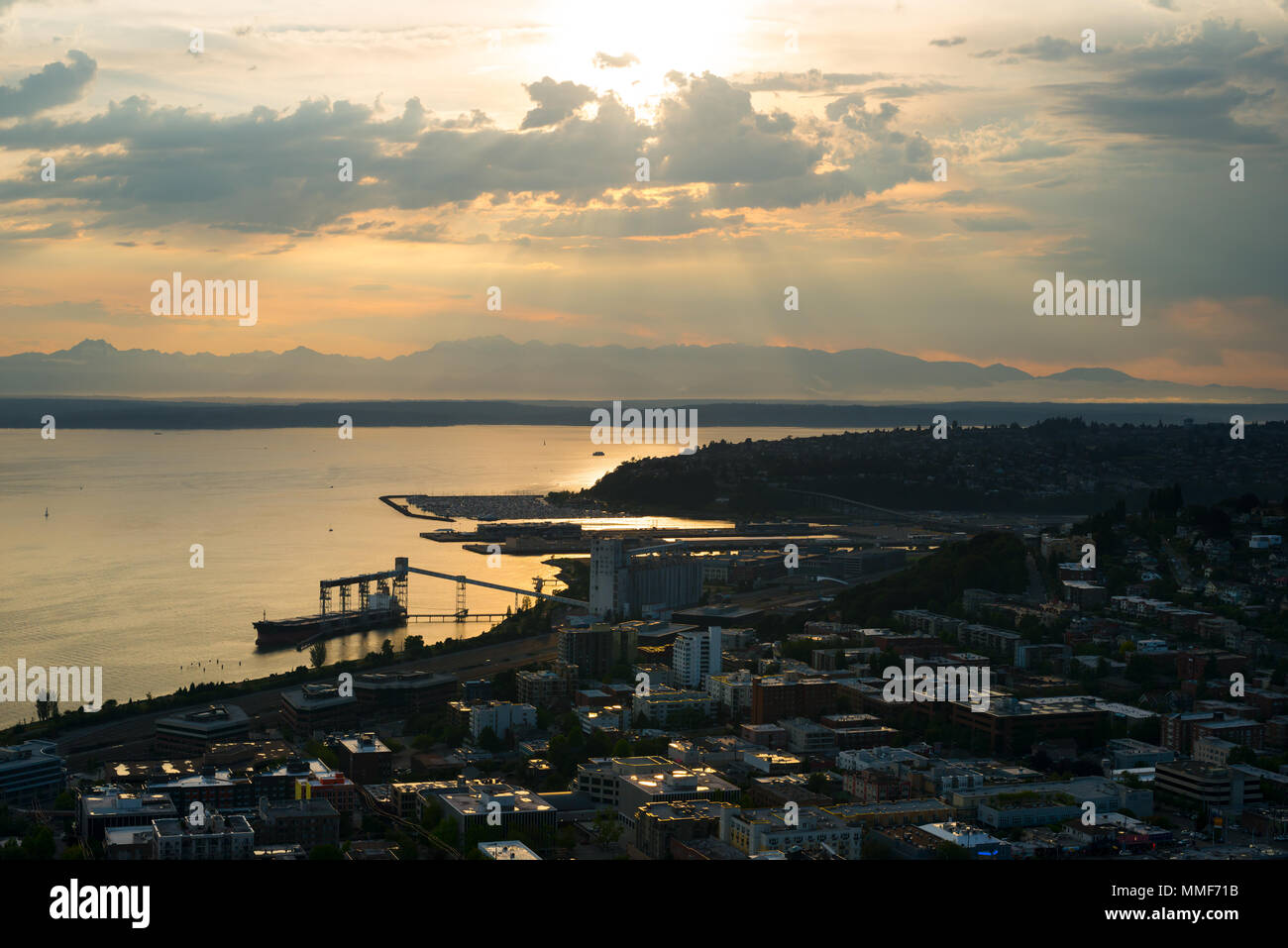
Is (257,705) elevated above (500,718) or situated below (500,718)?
below

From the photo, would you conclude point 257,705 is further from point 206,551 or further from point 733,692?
point 206,551

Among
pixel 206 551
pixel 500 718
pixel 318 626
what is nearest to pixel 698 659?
pixel 500 718

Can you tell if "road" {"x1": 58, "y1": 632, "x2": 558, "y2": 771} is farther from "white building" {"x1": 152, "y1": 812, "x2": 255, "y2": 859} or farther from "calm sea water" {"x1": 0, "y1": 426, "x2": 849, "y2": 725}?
"white building" {"x1": 152, "y1": 812, "x2": 255, "y2": 859}

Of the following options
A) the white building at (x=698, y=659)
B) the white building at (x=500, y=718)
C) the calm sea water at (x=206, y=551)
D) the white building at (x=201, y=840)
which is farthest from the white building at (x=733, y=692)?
the calm sea water at (x=206, y=551)

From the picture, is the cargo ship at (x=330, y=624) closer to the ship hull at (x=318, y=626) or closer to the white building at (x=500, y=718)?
the ship hull at (x=318, y=626)

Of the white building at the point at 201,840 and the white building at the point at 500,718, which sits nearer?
the white building at the point at 201,840
